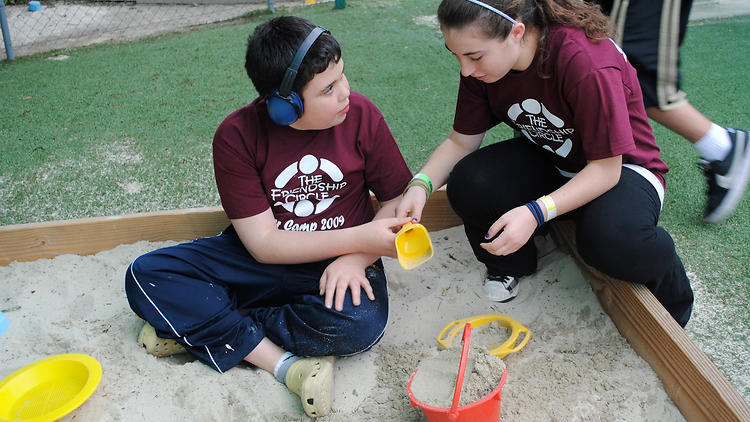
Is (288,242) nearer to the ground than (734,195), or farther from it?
farther from it

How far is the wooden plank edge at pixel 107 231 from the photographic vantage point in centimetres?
210

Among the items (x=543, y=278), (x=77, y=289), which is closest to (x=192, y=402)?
(x=77, y=289)

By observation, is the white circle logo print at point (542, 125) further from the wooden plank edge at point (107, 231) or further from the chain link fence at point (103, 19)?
the chain link fence at point (103, 19)

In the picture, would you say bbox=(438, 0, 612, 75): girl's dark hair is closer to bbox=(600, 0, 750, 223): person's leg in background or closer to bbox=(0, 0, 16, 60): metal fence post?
bbox=(600, 0, 750, 223): person's leg in background

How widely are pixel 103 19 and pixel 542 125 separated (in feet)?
20.4

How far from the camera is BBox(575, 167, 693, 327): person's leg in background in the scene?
153 centimetres

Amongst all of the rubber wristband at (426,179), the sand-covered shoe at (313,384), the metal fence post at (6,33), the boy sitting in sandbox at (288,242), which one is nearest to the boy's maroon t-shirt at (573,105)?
the rubber wristband at (426,179)

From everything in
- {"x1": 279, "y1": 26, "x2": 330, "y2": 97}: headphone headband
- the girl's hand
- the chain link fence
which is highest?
{"x1": 279, "y1": 26, "x2": 330, "y2": 97}: headphone headband

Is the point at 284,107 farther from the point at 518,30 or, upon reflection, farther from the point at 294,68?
the point at 518,30

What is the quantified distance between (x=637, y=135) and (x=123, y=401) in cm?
153

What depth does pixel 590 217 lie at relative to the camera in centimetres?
159

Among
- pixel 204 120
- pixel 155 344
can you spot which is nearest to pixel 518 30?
pixel 155 344

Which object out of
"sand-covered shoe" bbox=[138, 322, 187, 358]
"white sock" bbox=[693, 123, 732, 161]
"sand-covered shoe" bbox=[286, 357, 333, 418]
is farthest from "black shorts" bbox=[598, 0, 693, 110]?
"sand-covered shoe" bbox=[138, 322, 187, 358]

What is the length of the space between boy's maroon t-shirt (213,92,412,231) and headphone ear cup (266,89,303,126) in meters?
0.16
